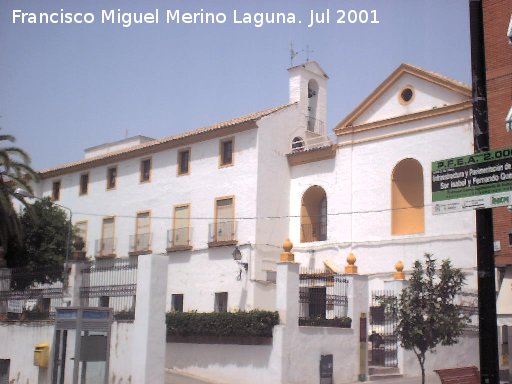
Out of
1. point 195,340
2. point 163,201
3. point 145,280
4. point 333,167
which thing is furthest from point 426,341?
point 163,201

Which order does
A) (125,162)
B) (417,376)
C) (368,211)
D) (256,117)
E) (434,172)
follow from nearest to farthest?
(434,172) < (417,376) < (368,211) < (256,117) < (125,162)

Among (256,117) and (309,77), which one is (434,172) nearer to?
(256,117)

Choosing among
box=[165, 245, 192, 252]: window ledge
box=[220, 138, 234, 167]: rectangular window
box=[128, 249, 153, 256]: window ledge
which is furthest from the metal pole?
box=[128, 249, 153, 256]: window ledge

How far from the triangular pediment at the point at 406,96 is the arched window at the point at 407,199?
7.15ft

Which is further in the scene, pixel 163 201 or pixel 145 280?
pixel 163 201

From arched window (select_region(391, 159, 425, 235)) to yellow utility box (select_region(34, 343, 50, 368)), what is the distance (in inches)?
594

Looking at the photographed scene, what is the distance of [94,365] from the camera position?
1508 centimetres

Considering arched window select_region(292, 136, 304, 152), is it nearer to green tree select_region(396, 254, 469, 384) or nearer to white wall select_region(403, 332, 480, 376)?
white wall select_region(403, 332, 480, 376)


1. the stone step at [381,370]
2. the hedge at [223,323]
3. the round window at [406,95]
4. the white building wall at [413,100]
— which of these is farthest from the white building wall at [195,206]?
the stone step at [381,370]

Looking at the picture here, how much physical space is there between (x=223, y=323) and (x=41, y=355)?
4779mm

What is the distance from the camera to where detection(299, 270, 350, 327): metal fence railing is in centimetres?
1875

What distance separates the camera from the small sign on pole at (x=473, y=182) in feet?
22.2

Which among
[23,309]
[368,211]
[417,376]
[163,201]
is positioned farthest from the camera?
[163,201]

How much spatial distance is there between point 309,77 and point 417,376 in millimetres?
17603
